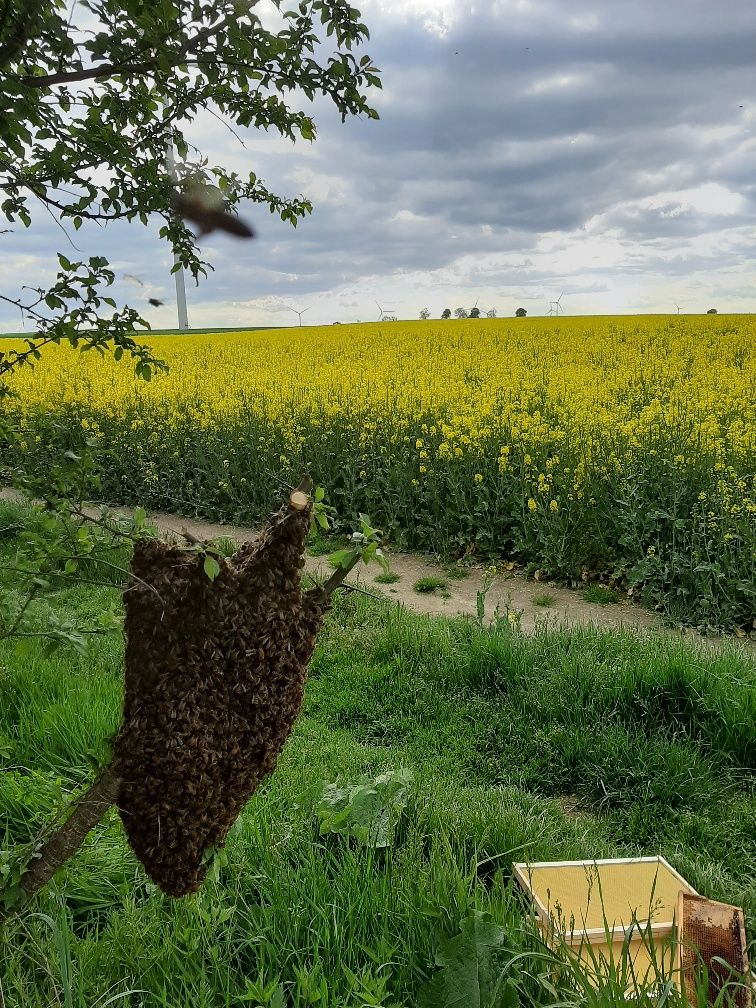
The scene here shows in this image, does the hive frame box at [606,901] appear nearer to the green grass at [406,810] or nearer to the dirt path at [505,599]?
the green grass at [406,810]

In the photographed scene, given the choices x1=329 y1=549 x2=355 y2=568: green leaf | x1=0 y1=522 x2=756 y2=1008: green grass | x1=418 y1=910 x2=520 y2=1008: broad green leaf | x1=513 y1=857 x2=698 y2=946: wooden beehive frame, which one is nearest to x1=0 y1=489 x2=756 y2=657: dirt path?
x1=0 y1=522 x2=756 y2=1008: green grass

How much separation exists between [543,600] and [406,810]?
12.8 ft

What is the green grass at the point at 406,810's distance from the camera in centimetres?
212

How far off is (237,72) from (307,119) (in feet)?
0.90

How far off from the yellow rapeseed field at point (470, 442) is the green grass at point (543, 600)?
0.42 m

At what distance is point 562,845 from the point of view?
2.93 m

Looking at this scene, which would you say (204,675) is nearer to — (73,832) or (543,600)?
(73,832)

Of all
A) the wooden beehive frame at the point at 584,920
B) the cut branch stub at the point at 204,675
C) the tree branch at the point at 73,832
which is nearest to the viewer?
the cut branch stub at the point at 204,675

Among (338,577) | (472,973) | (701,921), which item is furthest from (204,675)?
(701,921)

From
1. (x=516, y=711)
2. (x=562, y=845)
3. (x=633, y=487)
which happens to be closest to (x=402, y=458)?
(x=633, y=487)

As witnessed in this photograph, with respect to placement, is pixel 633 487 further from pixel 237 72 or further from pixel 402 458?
pixel 237 72

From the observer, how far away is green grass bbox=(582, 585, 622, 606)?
651cm

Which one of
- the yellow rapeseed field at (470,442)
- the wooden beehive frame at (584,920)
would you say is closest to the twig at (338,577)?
the wooden beehive frame at (584,920)

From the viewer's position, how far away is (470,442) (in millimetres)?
8180
